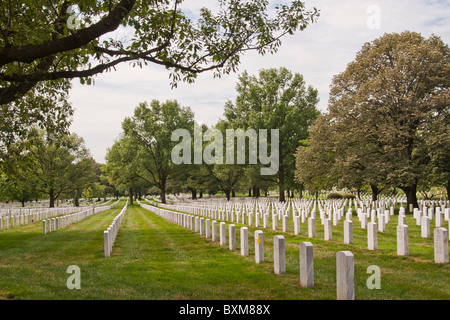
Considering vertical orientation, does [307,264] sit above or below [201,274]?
above

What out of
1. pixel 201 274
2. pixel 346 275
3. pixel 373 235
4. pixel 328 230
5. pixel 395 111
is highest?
pixel 395 111

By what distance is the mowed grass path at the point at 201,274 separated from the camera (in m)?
5.76

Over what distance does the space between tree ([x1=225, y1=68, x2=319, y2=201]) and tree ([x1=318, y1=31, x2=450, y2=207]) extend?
1435 centimetres

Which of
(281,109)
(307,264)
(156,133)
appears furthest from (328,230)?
(156,133)

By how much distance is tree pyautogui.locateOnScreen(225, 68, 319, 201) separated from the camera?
39.0 meters

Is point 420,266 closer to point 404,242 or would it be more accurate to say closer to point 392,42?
point 404,242

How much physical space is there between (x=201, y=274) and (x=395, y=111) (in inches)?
769

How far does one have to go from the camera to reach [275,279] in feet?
21.6

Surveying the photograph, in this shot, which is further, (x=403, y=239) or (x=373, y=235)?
(x=373, y=235)

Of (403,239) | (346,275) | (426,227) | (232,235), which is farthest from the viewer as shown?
(426,227)

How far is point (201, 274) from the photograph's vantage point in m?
7.23

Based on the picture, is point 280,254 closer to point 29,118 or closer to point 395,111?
point 29,118
